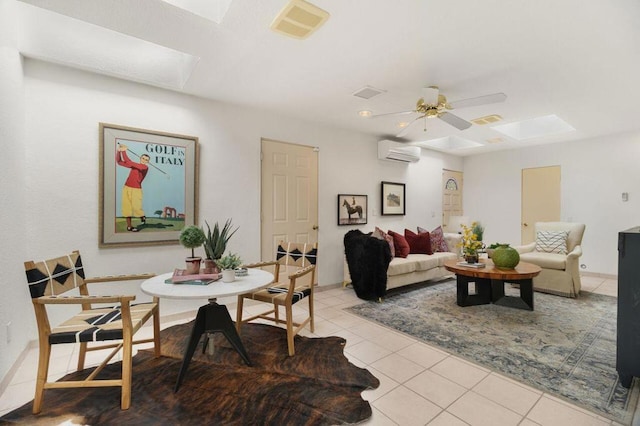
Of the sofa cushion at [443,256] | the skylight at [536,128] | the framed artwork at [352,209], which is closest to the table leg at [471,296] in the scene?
the sofa cushion at [443,256]

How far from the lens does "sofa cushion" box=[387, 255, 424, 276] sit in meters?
4.16

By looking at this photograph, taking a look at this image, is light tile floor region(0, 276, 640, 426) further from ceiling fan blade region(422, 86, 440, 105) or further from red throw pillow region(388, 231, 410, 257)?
ceiling fan blade region(422, 86, 440, 105)

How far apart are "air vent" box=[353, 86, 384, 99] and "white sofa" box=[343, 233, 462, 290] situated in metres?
2.28

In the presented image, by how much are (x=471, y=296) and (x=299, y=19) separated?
3734 millimetres

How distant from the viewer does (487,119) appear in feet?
14.1

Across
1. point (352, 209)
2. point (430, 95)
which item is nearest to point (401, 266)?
point (352, 209)

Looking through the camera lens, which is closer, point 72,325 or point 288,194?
point 72,325

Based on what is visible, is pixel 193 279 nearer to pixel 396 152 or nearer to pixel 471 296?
pixel 471 296

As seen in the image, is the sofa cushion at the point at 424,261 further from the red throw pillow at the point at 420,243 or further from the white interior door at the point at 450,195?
the white interior door at the point at 450,195

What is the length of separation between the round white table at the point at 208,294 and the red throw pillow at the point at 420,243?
3239 mm

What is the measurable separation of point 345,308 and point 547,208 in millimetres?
4943

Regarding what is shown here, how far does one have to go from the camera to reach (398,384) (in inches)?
82.7

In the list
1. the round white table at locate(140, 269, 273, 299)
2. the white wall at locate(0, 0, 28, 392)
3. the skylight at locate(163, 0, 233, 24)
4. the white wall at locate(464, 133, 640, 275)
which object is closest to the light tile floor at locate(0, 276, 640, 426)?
the white wall at locate(0, 0, 28, 392)

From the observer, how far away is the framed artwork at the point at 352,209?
4832 millimetres
